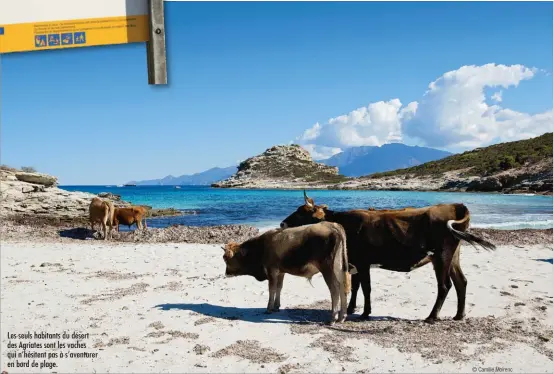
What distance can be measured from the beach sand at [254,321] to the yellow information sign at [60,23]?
425 cm

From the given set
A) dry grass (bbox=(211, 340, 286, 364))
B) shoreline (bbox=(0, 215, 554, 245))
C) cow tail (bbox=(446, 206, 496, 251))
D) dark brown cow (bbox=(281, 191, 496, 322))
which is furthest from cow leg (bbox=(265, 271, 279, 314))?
shoreline (bbox=(0, 215, 554, 245))

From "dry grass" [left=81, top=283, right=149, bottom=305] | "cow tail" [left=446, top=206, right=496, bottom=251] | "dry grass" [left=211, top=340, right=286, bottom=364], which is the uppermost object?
"cow tail" [left=446, top=206, right=496, bottom=251]

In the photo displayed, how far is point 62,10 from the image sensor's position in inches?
119

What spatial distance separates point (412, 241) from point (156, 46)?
6238 millimetres

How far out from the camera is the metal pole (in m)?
3.07

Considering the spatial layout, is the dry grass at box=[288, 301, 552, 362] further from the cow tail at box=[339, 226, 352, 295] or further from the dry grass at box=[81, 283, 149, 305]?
the dry grass at box=[81, 283, 149, 305]

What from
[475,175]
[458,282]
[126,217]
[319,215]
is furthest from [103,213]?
[475,175]

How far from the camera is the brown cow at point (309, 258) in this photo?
7988mm

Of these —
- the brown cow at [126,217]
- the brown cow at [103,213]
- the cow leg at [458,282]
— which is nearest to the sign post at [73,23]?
the cow leg at [458,282]

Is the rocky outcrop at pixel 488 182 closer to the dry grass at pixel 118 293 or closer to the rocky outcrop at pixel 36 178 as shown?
the rocky outcrop at pixel 36 178

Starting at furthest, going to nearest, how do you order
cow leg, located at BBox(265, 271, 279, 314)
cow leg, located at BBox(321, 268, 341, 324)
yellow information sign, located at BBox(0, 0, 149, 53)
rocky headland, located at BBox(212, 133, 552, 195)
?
rocky headland, located at BBox(212, 133, 552, 195) < cow leg, located at BBox(265, 271, 279, 314) < cow leg, located at BBox(321, 268, 341, 324) < yellow information sign, located at BBox(0, 0, 149, 53)

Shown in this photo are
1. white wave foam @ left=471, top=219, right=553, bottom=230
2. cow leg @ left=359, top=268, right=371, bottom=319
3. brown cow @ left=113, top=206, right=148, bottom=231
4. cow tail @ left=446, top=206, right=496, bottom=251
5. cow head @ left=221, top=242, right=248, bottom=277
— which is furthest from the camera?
white wave foam @ left=471, top=219, right=553, bottom=230

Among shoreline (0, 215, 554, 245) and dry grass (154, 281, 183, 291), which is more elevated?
shoreline (0, 215, 554, 245)

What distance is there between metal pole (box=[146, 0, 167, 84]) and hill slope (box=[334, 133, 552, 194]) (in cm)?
6157
